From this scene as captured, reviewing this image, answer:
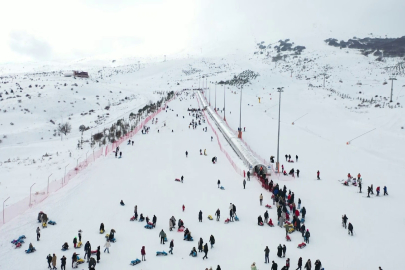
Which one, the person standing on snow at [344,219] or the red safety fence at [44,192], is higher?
the person standing on snow at [344,219]

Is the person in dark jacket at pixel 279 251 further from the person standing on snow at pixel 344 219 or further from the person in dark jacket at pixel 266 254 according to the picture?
the person standing on snow at pixel 344 219

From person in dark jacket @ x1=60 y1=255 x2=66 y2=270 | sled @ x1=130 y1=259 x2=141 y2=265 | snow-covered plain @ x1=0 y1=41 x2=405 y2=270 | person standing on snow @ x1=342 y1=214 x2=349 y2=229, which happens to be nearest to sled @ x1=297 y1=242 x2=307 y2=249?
snow-covered plain @ x1=0 y1=41 x2=405 y2=270

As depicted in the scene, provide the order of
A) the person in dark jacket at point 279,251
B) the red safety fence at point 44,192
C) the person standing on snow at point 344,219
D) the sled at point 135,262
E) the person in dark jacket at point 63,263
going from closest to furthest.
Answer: the person in dark jacket at point 63,263 < the sled at point 135,262 < the person in dark jacket at point 279,251 < the person standing on snow at point 344,219 < the red safety fence at point 44,192

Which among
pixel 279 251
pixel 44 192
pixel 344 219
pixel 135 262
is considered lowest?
pixel 135 262

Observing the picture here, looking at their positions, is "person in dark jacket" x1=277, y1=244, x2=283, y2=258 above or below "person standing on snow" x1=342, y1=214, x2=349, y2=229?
below

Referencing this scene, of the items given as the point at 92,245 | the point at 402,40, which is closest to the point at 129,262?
the point at 92,245

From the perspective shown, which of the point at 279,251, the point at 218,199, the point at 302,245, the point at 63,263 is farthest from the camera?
the point at 218,199

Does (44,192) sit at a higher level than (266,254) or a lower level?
lower

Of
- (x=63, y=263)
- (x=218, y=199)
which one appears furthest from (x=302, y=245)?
(x=63, y=263)

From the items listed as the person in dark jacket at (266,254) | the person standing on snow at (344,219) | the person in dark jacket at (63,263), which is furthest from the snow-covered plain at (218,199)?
the person in dark jacket at (63,263)

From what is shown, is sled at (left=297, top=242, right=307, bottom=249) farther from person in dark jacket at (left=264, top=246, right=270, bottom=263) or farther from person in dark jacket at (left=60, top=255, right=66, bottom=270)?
person in dark jacket at (left=60, top=255, right=66, bottom=270)

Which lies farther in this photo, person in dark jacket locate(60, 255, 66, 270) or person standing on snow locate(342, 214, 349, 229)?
person standing on snow locate(342, 214, 349, 229)

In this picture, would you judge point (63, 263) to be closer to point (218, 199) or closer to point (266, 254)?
point (266, 254)
